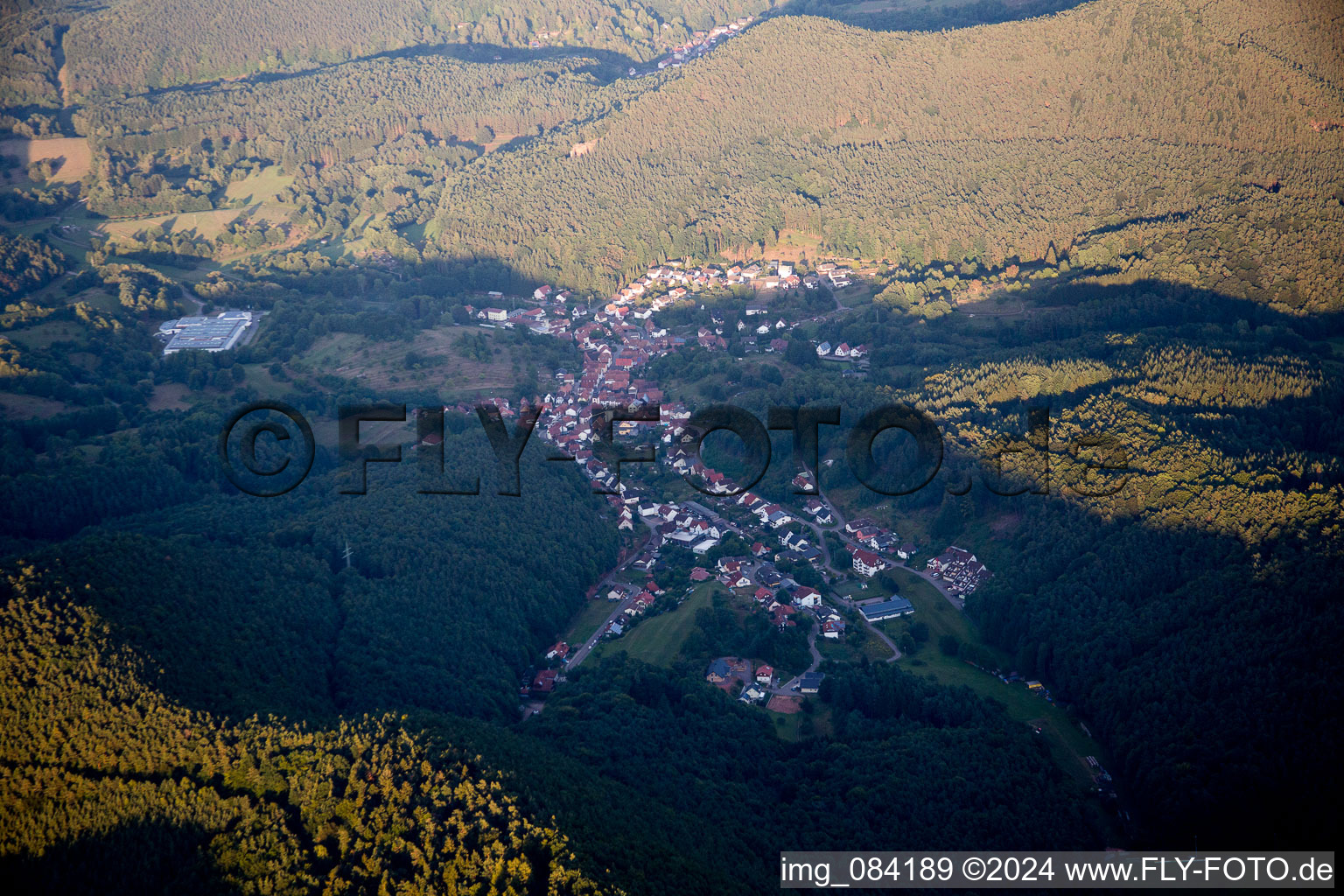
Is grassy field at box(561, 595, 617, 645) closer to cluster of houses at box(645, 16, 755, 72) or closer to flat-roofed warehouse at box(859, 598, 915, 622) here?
flat-roofed warehouse at box(859, 598, 915, 622)

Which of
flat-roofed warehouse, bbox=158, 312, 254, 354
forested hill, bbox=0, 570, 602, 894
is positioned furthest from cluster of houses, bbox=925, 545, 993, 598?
flat-roofed warehouse, bbox=158, 312, 254, 354

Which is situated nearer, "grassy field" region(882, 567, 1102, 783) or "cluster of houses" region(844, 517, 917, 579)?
"grassy field" region(882, 567, 1102, 783)

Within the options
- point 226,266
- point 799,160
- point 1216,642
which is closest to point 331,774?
point 1216,642

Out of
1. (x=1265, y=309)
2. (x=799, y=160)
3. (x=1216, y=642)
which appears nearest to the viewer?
(x=1216, y=642)

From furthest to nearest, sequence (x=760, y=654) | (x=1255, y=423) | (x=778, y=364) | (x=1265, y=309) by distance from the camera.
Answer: (x=778, y=364)
(x=1265, y=309)
(x=1255, y=423)
(x=760, y=654)

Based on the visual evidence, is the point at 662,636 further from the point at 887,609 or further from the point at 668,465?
the point at 668,465

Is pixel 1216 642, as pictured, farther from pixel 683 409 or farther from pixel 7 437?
pixel 7 437
